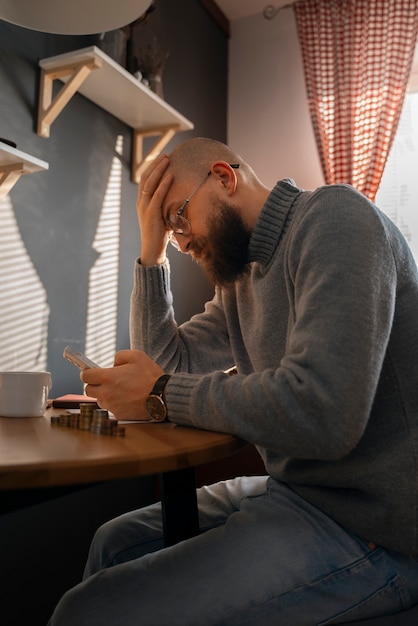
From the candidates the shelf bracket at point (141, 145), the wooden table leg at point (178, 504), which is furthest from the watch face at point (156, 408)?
the shelf bracket at point (141, 145)

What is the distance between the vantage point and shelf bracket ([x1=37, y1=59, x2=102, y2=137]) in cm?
190

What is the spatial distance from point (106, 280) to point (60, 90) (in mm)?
714

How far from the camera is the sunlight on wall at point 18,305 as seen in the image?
69.0 inches

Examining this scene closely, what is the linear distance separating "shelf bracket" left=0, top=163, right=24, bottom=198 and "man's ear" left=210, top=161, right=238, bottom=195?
2.27ft

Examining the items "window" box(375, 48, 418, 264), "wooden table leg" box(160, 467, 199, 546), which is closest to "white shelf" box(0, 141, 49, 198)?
"wooden table leg" box(160, 467, 199, 546)

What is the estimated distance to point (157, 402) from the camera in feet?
3.10

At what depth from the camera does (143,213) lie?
1.42 meters

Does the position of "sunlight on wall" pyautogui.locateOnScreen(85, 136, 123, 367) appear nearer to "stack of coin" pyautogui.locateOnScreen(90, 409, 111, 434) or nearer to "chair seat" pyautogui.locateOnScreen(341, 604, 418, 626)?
"stack of coin" pyautogui.locateOnScreen(90, 409, 111, 434)

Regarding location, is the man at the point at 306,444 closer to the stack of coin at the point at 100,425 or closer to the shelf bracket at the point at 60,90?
the stack of coin at the point at 100,425

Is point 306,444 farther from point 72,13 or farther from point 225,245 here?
point 72,13

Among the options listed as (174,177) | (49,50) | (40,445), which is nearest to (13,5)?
(174,177)

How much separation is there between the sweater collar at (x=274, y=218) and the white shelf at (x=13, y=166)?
0.81 meters

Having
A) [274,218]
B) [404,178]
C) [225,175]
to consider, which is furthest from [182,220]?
[404,178]

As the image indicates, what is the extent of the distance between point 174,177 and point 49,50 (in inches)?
40.1
